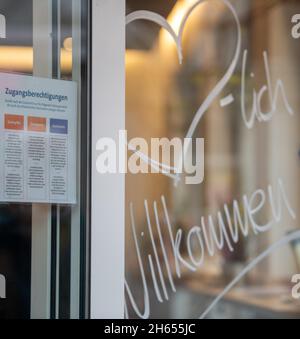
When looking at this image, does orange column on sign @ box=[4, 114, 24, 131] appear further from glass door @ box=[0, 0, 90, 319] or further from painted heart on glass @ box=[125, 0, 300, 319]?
painted heart on glass @ box=[125, 0, 300, 319]

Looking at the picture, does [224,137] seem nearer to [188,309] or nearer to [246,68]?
[246,68]

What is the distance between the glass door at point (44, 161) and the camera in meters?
2.77

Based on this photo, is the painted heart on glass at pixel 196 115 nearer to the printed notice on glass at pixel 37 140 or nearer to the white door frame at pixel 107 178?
the white door frame at pixel 107 178

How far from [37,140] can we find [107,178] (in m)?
0.35

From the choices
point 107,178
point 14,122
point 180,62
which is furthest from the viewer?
point 180,62

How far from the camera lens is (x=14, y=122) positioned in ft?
9.10

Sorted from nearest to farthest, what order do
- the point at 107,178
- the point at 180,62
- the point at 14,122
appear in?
1. the point at 14,122
2. the point at 107,178
3. the point at 180,62

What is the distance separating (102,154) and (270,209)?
875 mm

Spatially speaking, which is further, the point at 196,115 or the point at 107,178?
the point at 196,115

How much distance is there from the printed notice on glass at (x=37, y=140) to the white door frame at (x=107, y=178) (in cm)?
11

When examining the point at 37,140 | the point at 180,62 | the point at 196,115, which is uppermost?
the point at 180,62

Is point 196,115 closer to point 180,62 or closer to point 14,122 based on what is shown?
point 180,62

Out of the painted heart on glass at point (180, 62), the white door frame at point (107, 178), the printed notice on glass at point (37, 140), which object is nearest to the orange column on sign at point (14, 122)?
the printed notice on glass at point (37, 140)

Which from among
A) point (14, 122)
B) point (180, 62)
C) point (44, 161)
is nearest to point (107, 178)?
point (44, 161)
